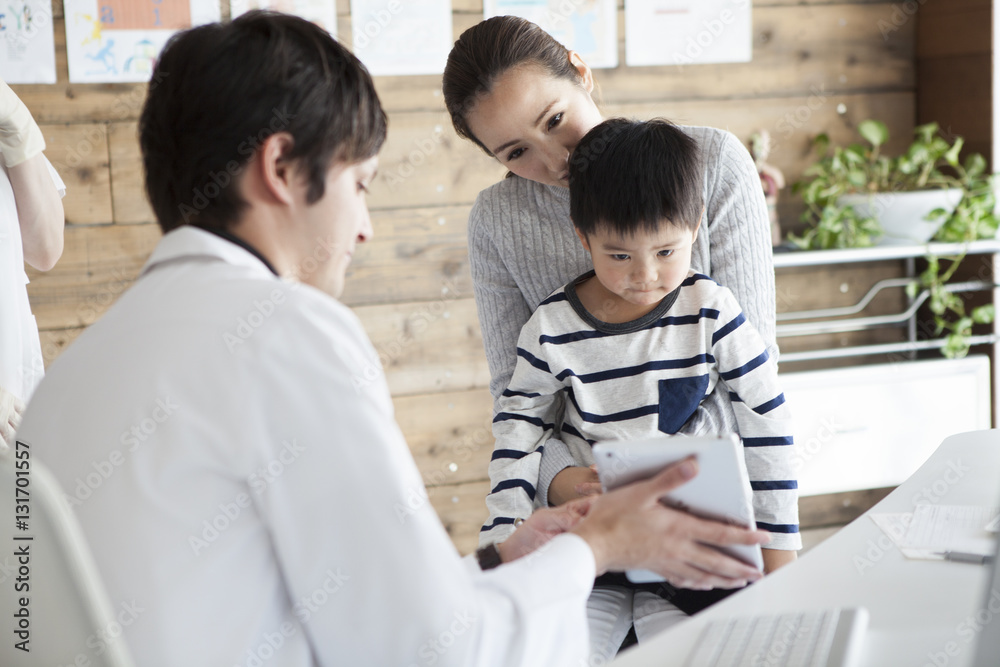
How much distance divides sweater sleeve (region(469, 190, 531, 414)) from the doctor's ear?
783 millimetres

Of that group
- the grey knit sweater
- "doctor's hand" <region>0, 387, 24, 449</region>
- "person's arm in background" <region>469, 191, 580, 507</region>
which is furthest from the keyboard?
"doctor's hand" <region>0, 387, 24, 449</region>

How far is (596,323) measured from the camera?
141cm

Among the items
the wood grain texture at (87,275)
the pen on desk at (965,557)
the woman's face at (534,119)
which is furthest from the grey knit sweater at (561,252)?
the wood grain texture at (87,275)

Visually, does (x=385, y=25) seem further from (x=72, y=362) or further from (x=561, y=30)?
(x=72, y=362)

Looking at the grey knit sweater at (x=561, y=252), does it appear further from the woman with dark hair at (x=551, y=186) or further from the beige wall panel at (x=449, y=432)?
the beige wall panel at (x=449, y=432)

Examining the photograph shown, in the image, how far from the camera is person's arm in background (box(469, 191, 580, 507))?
1632 mm

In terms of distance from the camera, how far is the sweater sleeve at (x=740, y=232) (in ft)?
4.83

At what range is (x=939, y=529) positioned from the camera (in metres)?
1.19

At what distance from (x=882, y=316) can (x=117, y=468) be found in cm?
275

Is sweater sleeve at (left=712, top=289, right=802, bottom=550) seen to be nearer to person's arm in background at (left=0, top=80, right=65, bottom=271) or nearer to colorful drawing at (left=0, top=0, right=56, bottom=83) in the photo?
person's arm in background at (left=0, top=80, right=65, bottom=271)

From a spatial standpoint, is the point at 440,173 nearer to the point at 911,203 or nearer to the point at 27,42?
the point at 27,42

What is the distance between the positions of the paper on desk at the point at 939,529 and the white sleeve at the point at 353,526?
670 millimetres

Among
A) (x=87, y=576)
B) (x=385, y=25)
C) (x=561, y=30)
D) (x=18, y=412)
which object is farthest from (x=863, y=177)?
(x=87, y=576)

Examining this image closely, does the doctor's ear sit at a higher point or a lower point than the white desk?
higher
